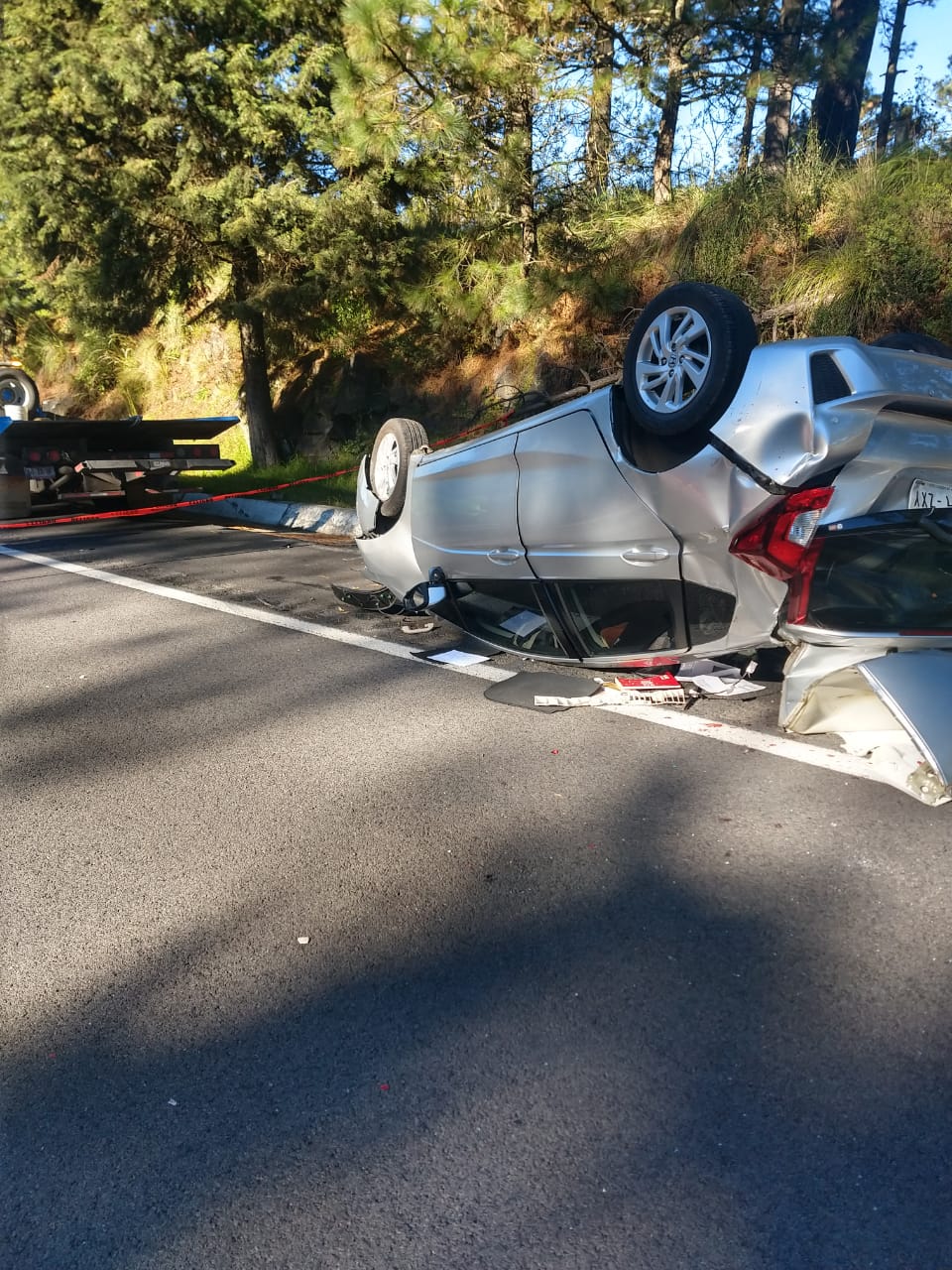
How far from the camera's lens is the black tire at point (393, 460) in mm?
6164

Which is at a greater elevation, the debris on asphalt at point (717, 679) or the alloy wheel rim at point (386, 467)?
the alloy wheel rim at point (386, 467)

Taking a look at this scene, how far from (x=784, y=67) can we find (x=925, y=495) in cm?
950

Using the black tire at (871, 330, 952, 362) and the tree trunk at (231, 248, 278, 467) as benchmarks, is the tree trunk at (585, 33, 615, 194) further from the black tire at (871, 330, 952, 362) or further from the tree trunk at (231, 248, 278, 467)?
the black tire at (871, 330, 952, 362)

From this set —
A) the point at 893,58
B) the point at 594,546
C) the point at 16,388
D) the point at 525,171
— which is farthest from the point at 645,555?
the point at 893,58

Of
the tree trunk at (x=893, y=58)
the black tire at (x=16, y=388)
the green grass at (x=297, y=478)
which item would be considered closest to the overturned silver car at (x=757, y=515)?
the green grass at (x=297, y=478)

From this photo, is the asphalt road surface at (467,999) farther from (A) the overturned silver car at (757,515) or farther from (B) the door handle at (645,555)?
(B) the door handle at (645,555)

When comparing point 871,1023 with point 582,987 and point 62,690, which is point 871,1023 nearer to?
point 582,987

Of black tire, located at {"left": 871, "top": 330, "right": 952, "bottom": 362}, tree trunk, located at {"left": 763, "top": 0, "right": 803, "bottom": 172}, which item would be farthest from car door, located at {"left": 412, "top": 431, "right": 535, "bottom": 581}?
tree trunk, located at {"left": 763, "top": 0, "right": 803, "bottom": 172}

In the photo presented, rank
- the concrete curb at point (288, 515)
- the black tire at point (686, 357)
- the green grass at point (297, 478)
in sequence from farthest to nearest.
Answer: the green grass at point (297, 478), the concrete curb at point (288, 515), the black tire at point (686, 357)

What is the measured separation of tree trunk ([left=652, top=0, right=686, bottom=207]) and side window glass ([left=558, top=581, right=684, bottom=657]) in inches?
309

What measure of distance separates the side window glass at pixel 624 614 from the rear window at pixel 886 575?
0.68 m

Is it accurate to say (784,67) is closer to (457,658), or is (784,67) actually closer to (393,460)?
(393,460)

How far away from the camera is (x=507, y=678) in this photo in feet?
17.4

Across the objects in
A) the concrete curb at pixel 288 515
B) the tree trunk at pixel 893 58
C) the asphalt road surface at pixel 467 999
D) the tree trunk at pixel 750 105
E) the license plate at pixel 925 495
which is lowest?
the asphalt road surface at pixel 467 999
